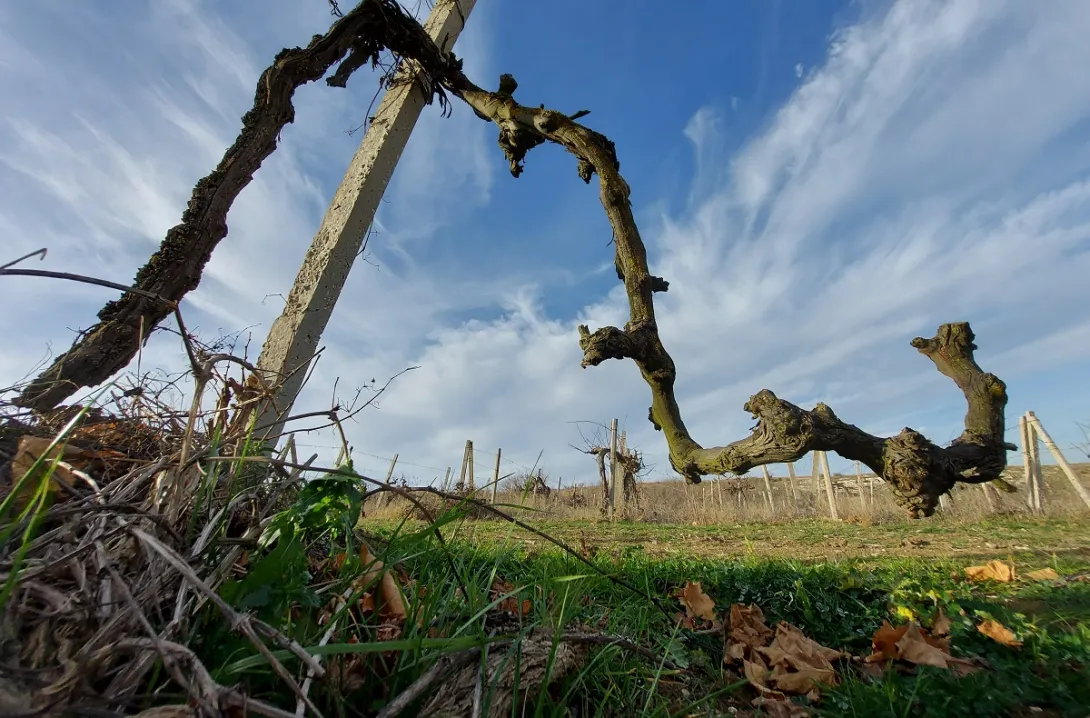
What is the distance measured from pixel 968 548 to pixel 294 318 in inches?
283

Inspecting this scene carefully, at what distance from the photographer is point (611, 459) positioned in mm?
16391

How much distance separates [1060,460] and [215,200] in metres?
15.5

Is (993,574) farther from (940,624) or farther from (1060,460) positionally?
(1060,460)

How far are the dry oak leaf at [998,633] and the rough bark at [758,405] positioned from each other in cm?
65

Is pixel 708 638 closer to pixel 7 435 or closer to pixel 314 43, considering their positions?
pixel 7 435

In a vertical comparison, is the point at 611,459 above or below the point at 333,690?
above

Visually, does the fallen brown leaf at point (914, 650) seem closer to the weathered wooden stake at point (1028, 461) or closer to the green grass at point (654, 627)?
the green grass at point (654, 627)

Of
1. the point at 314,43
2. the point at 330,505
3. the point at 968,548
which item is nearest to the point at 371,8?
the point at 314,43

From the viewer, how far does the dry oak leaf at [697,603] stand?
98.2 inches

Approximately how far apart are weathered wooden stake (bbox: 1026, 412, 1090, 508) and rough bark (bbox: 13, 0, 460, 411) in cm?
1413

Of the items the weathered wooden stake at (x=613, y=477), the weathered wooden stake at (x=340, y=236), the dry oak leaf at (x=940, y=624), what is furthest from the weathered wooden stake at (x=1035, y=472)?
the weathered wooden stake at (x=340, y=236)

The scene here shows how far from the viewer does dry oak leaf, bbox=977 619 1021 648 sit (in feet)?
6.51

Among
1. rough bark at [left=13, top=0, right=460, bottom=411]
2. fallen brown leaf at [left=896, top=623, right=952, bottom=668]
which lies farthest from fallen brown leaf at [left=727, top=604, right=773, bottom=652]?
rough bark at [left=13, top=0, right=460, bottom=411]

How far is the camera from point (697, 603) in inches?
102
